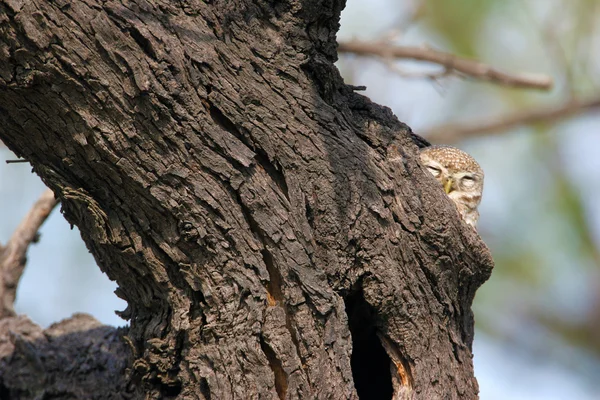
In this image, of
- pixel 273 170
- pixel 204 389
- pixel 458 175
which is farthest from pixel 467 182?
pixel 204 389

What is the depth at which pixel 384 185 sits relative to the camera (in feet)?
9.89

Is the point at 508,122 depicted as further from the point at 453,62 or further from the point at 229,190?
the point at 229,190

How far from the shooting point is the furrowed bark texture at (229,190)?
2.56 meters

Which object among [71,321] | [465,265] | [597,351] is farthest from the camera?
[597,351]

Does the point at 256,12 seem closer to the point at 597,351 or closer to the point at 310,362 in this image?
the point at 310,362

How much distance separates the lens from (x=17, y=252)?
4.86 metres

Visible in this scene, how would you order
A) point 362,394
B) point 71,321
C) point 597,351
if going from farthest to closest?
1. point 597,351
2. point 71,321
3. point 362,394

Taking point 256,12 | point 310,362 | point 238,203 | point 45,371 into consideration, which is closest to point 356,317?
point 310,362

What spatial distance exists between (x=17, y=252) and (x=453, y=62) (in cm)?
370

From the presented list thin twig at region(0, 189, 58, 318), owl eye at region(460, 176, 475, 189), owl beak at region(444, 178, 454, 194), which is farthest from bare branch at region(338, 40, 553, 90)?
thin twig at region(0, 189, 58, 318)

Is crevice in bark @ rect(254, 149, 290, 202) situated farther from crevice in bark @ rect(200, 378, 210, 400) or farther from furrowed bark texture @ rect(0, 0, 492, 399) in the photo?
crevice in bark @ rect(200, 378, 210, 400)

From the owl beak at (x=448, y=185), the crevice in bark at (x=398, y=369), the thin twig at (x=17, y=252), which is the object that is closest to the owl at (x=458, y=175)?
the owl beak at (x=448, y=185)

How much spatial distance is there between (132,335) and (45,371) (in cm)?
131

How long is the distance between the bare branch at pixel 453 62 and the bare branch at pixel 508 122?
182 centimetres
